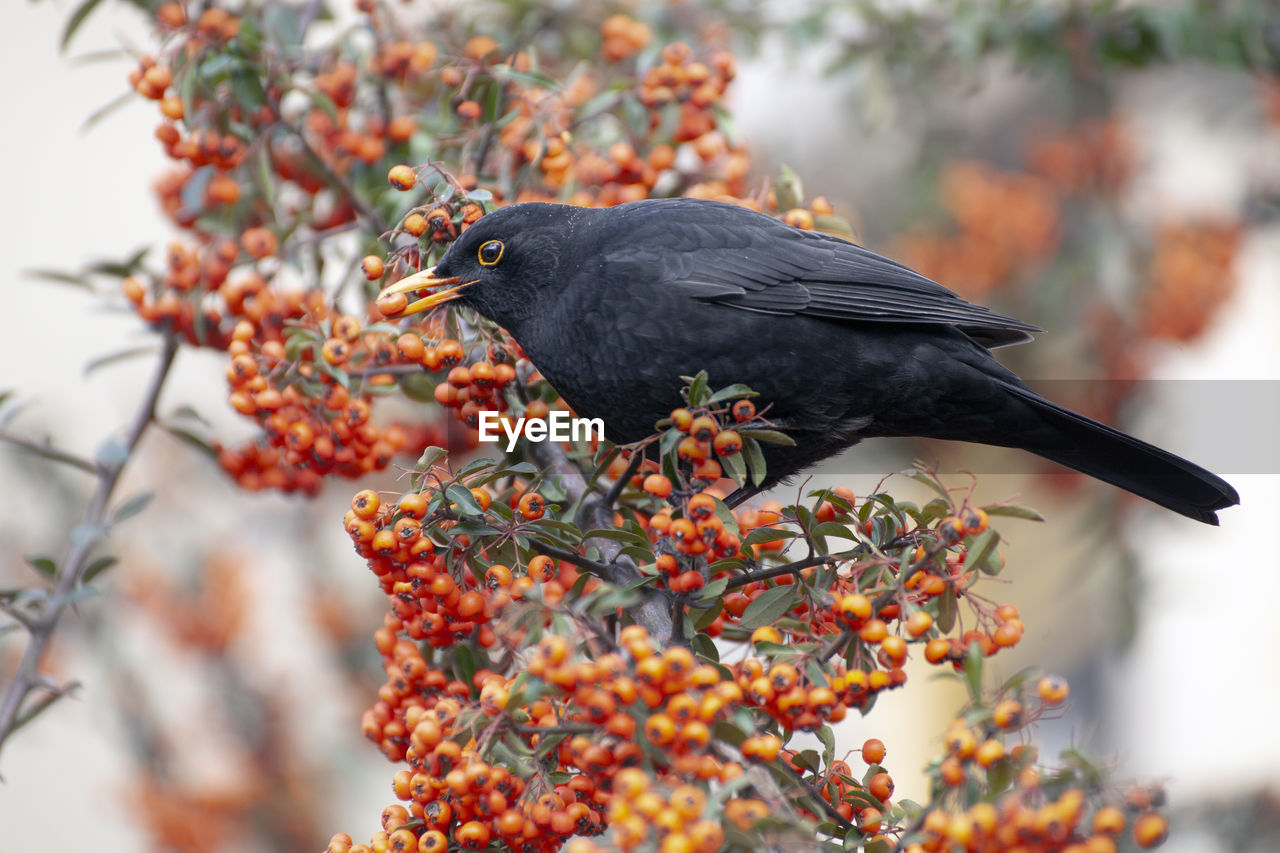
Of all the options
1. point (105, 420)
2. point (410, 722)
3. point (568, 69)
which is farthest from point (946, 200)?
point (105, 420)

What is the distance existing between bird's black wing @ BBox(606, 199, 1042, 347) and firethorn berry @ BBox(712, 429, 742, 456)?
614mm

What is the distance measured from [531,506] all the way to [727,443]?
37cm

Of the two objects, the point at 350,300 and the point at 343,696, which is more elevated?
the point at 350,300

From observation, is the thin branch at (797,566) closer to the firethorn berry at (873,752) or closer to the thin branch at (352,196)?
the firethorn berry at (873,752)

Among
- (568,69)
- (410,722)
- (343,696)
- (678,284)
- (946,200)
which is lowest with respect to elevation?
(410,722)

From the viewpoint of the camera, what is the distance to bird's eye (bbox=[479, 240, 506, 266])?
8.63 feet

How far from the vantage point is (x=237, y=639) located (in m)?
3.94

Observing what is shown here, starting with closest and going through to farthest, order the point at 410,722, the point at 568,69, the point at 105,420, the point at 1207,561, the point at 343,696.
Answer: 1. the point at 410,722
2. the point at 568,69
3. the point at 343,696
4. the point at 105,420
5. the point at 1207,561

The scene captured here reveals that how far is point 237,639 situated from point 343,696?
1.36ft

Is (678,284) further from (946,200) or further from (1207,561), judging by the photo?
(1207,561)

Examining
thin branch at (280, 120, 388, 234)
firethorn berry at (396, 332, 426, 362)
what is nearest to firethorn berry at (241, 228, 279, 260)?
thin branch at (280, 120, 388, 234)

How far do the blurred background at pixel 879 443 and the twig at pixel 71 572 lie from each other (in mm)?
106

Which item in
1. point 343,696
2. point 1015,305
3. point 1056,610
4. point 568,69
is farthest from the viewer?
point 1056,610

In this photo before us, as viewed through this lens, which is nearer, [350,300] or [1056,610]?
[350,300]
